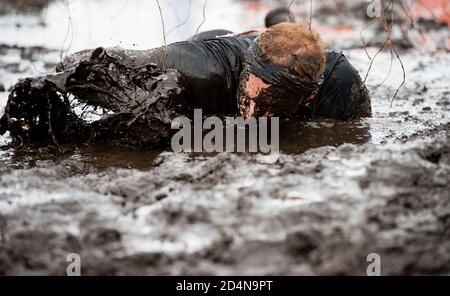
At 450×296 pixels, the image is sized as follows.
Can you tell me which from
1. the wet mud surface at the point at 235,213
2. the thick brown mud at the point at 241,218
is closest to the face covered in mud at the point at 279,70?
the wet mud surface at the point at 235,213

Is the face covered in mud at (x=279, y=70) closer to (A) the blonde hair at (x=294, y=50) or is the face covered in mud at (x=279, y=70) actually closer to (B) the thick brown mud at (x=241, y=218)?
(A) the blonde hair at (x=294, y=50)

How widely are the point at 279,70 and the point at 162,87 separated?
657mm

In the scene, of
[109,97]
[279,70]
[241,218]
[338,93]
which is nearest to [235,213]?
[241,218]

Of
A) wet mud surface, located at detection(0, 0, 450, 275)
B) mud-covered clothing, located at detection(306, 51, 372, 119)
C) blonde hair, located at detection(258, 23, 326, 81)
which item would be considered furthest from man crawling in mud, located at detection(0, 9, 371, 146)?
wet mud surface, located at detection(0, 0, 450, 275)

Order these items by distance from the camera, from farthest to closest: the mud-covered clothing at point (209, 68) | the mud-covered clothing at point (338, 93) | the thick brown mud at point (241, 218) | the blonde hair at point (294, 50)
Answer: the mud-covered clothing at point (338, 93) < the mud-covered clothing at point (209, 68) < the blonde hair at point (294, 50) < the thick brown mud at point (241, 218)

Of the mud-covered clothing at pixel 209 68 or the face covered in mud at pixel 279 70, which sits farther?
the mud-covered clothing at pixel 209 68

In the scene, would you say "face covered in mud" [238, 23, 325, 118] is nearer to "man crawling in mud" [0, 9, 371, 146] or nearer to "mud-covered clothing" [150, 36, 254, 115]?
"man crawling in mud" [0, 9, 371, 146]

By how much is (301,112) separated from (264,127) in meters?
0.50

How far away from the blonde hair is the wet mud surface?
1.61 feet

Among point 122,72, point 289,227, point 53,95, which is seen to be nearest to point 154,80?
point 122,72

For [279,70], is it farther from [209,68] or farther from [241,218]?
[241,218]

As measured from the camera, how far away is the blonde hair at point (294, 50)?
315 centimetres

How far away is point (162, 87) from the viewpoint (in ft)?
10.6

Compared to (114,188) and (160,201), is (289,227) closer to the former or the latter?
(160,201)
